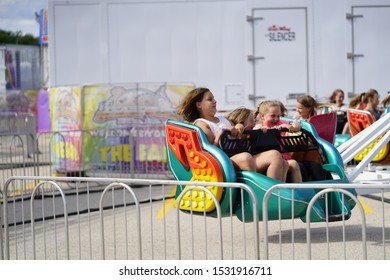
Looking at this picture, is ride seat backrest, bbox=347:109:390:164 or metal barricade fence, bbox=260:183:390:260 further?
ride seat backrest, bbox=347:109:390:164

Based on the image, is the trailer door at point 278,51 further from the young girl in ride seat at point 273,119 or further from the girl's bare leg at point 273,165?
the girl's bare leg at point 273,165

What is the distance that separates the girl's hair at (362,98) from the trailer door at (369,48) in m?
0.96

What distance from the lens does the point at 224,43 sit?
13273 millimetres

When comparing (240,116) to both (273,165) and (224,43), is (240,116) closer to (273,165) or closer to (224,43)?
(273,165)

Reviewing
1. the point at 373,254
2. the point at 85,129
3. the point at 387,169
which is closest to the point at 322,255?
the point at 373,254

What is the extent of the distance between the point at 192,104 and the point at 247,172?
43.7 inches

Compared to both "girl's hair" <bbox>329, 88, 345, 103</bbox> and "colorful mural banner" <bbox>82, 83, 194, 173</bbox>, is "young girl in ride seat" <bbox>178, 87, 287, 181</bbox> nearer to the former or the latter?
"colorful mural banner" <bbox>82, 83, 194, 173</bbox>

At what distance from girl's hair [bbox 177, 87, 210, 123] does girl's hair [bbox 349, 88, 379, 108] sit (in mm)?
5004

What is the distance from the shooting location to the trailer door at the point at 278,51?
13164mm

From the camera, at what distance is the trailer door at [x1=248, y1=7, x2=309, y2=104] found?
13164 millimetres

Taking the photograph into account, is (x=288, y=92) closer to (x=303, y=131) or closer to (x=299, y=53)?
(x=299, y=53)

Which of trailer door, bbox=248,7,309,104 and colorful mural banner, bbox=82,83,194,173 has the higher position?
trailer door, bbox=248,7,309,104

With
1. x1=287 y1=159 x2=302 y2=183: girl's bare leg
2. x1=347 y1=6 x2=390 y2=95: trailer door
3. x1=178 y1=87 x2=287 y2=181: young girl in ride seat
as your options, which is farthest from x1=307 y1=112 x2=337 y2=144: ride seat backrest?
x1=347 y1=6 x2=390 y2=95: trailer door

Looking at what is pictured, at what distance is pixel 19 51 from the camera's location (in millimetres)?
29672
